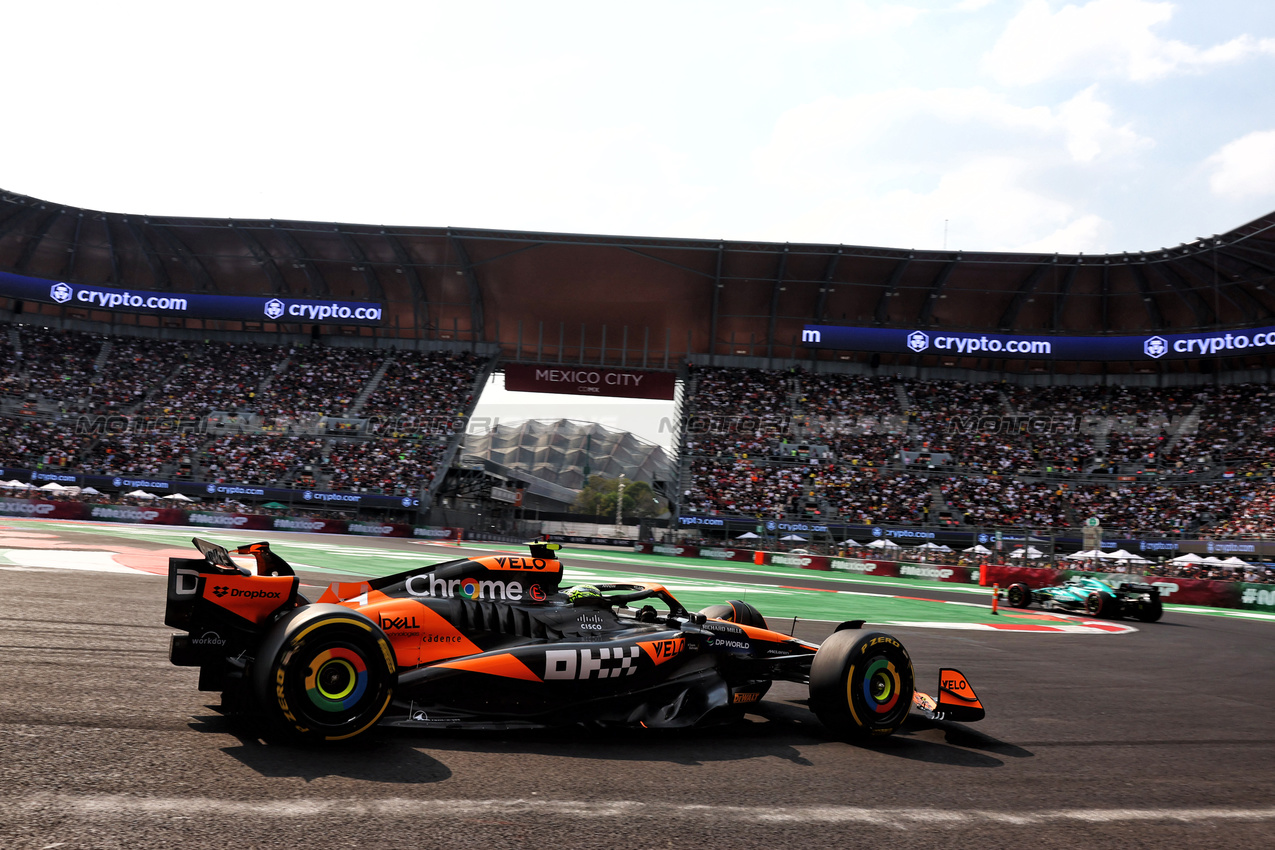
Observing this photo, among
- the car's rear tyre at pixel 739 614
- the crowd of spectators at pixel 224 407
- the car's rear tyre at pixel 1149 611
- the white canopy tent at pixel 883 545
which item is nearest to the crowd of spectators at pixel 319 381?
the crowd of spectators at pixel 224 407

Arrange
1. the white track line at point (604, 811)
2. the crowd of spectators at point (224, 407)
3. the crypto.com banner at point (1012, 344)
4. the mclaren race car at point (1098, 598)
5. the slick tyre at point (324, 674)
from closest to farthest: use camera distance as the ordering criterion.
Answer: the white track line at point (604, 811), the slick tyre at point (324, 674), the mclaren race car at point (1098, 598), the crowd of spectators at point (224, 407), the crypto.com banner at point (1012, 344)

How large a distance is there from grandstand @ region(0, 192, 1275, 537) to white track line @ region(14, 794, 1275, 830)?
3625 cm

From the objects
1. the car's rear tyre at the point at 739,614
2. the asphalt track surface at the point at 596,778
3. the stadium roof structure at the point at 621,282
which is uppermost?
the stadium roof structure at the point at 621,282

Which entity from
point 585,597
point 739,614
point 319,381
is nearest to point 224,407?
point 319,381

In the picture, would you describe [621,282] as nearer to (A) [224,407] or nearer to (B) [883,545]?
(B) [883,545]

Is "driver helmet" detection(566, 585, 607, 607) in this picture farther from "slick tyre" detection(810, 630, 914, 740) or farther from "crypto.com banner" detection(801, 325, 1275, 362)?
"crypto.com banner" detection(801, 325, 1275, 362)

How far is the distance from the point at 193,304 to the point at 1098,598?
4695 cm

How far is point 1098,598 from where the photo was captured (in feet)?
63.8

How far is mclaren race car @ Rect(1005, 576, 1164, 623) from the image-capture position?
18.8m

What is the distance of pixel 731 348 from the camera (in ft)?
163

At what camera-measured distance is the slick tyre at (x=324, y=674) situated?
4.54 metres

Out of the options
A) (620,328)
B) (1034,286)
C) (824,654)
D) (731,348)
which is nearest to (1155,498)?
(1034,286)

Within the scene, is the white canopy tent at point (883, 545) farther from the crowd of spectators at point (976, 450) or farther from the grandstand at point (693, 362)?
the crowd of spectators at point (976, 450)

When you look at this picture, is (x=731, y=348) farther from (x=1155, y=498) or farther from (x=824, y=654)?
(x=824, y=654)
